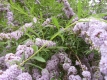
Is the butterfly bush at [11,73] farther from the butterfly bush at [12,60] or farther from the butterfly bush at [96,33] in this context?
the butterfly bush at [96,33]

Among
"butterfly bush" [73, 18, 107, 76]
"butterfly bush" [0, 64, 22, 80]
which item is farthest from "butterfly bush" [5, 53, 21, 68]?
"butterfly bush" [73, 18, 107, 76]

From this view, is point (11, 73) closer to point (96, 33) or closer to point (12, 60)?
point (12, 60)

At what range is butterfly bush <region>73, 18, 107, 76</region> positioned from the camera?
61 centimetres

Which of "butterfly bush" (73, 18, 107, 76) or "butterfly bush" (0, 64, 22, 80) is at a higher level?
"butterfly bush" (73, 18, 107, 76)

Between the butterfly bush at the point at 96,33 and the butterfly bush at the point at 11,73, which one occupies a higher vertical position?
the butterfly bush at the point at 96,33

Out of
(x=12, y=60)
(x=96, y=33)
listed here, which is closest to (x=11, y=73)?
(x=12, y=60)

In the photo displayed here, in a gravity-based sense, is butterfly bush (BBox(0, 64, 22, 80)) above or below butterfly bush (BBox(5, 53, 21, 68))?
below

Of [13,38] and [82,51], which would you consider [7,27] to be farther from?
[82,51]

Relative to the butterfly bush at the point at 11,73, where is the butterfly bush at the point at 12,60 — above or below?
above

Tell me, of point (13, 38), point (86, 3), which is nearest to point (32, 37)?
point (13, 38)

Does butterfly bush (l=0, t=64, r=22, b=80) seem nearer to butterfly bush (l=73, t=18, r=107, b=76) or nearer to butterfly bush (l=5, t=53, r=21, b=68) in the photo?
butterfly bush (l=5, t=53, r=21, b=68)

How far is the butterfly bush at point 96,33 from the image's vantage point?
608 mm

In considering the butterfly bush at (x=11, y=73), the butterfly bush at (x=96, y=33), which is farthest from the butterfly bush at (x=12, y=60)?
the butterfly bush at (x=96, y=33)

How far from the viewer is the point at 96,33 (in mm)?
646
